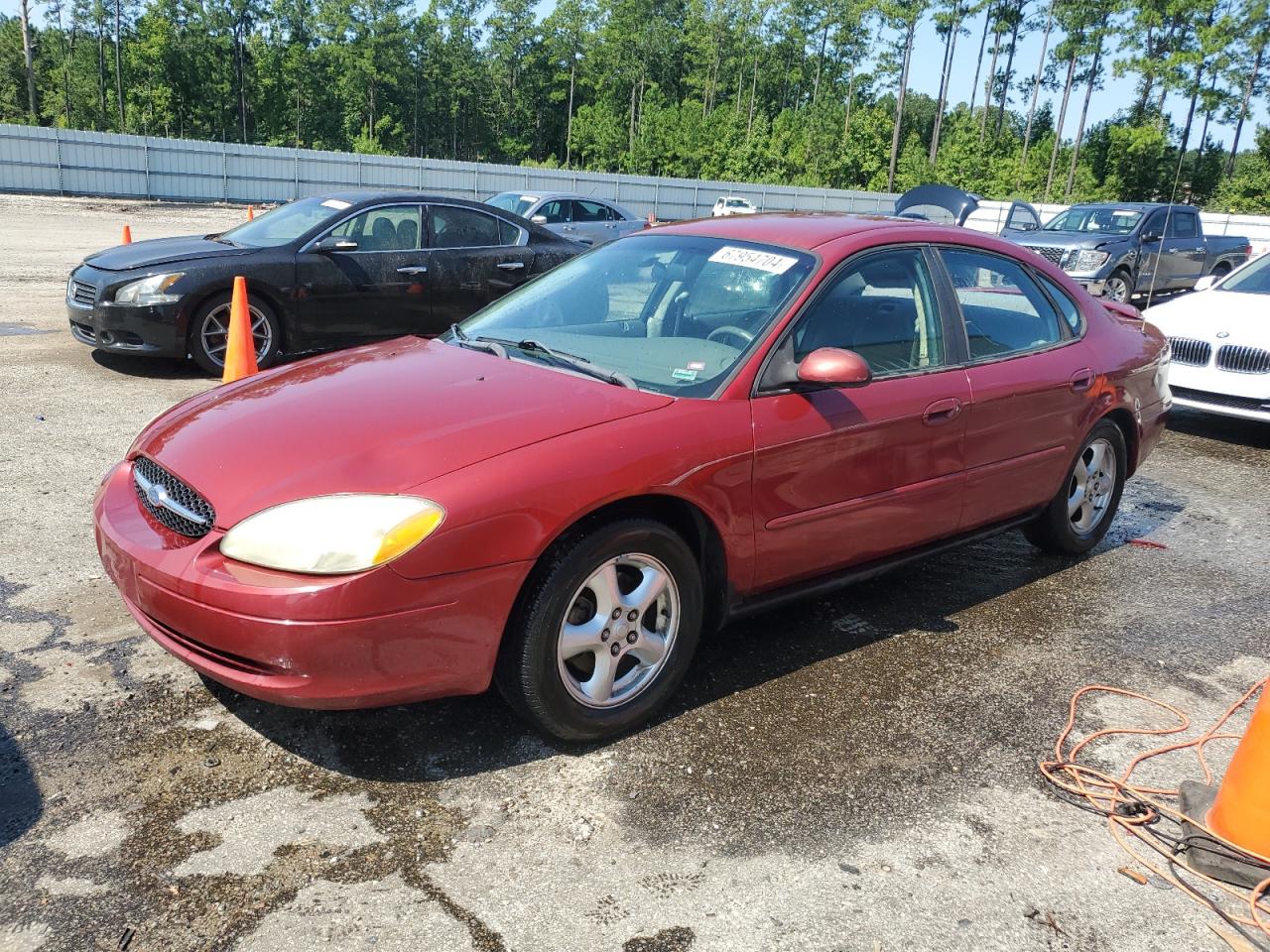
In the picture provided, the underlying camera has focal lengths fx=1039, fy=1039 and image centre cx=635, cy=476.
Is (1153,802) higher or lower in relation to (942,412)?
lower

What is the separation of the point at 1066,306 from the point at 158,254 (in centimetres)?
688

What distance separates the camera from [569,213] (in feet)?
54.7

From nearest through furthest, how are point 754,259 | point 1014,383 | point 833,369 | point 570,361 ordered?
point 833,369, point 570,361, point 754,259, point 1014,383

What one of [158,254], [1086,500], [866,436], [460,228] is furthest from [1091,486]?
[158,254]

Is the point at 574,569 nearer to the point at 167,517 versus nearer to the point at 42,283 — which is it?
the point at 167,517

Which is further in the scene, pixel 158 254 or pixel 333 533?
pixel 158 254

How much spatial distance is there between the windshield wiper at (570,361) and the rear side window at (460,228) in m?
5.45

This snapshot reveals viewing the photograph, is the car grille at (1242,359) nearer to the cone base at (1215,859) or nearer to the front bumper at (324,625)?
the cone base at (1215,859)

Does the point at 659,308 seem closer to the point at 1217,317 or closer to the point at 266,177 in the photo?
the point at 1217,317

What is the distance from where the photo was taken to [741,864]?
275cm

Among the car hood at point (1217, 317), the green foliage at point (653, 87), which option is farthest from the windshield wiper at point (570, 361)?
the green foliage at point (653, 87)

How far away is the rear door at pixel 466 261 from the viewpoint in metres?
9.07

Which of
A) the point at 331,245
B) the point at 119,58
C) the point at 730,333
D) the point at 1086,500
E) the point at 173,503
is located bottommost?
the point at 1086,500

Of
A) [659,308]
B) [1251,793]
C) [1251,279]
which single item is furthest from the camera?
[1251,279]
